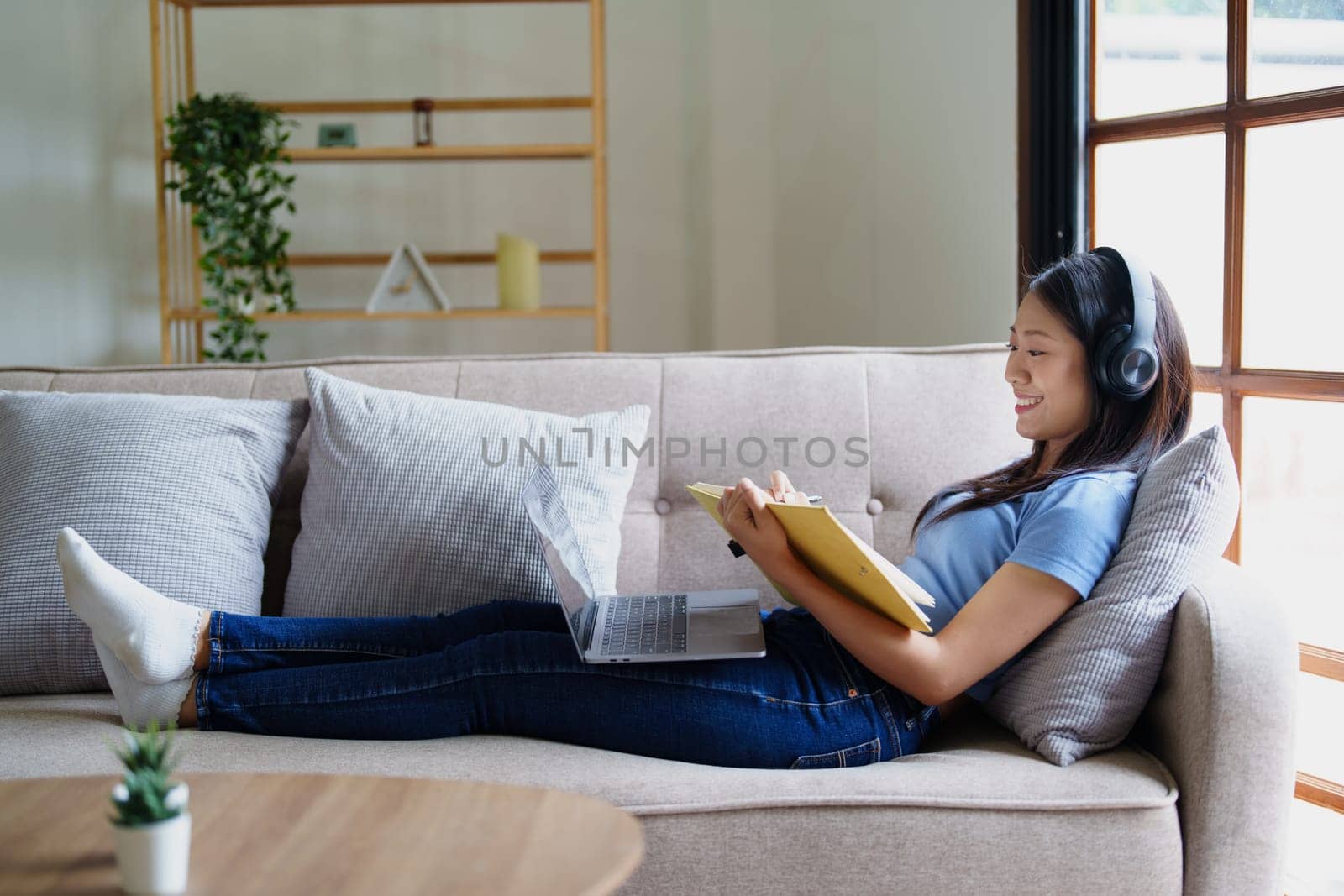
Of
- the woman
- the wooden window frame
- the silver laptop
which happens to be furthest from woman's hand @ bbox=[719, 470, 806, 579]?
the wooden window frame

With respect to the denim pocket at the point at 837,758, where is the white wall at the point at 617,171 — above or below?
above

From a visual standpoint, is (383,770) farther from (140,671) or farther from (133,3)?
Result: (133,3)

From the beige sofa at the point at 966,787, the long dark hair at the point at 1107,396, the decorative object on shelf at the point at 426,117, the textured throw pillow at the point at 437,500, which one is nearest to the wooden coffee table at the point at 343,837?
the beige sofa at the point at 966,787

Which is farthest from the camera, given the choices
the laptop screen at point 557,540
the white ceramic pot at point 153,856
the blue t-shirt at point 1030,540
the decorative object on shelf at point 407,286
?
the decorative object on shelf at point 407,286

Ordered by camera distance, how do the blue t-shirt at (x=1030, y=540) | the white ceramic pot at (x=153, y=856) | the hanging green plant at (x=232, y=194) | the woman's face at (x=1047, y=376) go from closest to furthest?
the white ceramic pot at (x=153, y=856), the blue t-shirt at (x=1030, y=540), the woman's face at (x=1047, y=376), the hanging green plant at (x=232, y=194)

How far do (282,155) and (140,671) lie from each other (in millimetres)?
1950

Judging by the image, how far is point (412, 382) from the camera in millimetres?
1843

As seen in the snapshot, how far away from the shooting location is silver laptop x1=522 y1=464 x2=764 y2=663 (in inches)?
51.7

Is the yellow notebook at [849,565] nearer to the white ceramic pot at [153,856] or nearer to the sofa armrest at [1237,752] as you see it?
the sofa armrest at [1237,752]

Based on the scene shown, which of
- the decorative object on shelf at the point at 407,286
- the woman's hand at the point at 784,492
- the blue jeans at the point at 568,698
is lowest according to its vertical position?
the blue jeans at the point at 568,698

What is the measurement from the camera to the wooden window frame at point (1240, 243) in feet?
6.04

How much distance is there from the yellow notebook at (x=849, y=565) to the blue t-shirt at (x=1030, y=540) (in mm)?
130

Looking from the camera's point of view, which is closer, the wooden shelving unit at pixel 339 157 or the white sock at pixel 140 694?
the white sock at pixel 140 694

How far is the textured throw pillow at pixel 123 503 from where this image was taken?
151 centimetres
